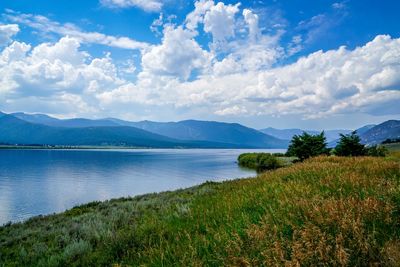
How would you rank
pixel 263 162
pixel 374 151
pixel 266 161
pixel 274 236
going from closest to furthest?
pixel 274 236, pixel 374 151, pixel 266 161, pixel 263 162

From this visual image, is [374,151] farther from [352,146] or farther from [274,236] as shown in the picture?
[274,236]

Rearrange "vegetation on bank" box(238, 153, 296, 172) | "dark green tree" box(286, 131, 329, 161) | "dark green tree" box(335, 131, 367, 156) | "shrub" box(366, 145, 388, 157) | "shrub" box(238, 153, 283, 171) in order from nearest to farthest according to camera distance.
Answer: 1. "shrub" box(366, 145, 388, 157)
2. "dark green tree" box(335, 131, 367, 156)
3. "dark green tree" box(286, 131, 329, 161)
4. "vegetation on bank" box(238, 153, 296, 172)
5. "shrub" box(238, 153, 283, 171)

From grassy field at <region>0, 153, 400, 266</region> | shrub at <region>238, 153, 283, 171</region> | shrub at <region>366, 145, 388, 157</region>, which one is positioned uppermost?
shrub at <region>366, 145, 388, 157</region>

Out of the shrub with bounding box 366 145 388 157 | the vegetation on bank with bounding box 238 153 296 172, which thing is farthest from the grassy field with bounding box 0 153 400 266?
the vegetation on bank with bounding box 238 153 296 172

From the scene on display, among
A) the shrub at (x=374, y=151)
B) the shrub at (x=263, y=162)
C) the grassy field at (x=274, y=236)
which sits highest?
the shrub at (x=374, y=151)

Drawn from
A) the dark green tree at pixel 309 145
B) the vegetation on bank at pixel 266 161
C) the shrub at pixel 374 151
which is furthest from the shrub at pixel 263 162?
the shrub at pixel 374 151

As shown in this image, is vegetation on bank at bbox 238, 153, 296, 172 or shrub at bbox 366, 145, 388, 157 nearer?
shrub at bbox 366, 145, 388, 157

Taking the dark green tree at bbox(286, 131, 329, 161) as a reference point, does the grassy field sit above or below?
below

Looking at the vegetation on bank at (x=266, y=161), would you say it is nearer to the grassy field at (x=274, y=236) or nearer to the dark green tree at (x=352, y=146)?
the dark green tree at (x=352, y=146)

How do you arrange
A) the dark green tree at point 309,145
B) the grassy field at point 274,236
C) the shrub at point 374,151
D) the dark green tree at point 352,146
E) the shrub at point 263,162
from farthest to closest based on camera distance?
the shrub at point 263,162 → the dark green tree at point 309,145 → the dark green tree at point 352,146 → the shrub at point 374,151 → the grassy field at point 274,236

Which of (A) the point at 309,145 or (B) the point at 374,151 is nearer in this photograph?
(B) the point at 374,151

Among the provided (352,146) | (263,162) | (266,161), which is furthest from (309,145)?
(263,162)

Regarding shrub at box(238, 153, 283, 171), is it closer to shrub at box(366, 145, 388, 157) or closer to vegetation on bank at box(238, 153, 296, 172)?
vegetation on bank at box(238, 153, 296, 172)

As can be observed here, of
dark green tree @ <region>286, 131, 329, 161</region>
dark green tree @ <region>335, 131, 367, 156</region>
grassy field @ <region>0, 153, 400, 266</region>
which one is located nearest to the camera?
grassy field @ <region>0, 153, 400, 266</region>
